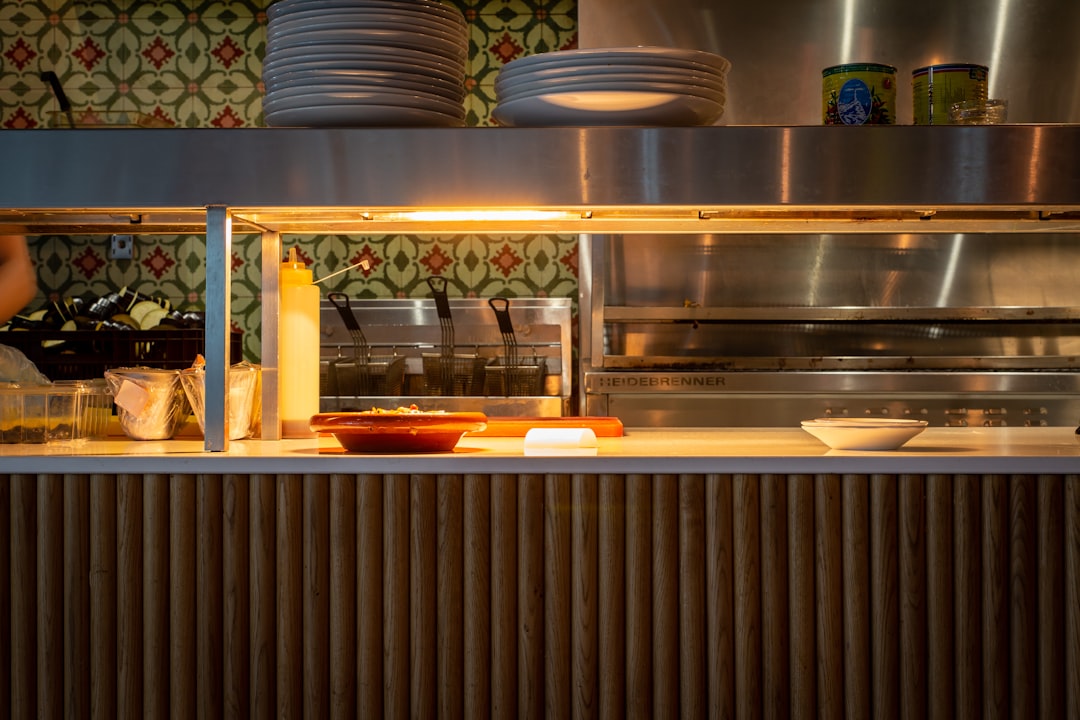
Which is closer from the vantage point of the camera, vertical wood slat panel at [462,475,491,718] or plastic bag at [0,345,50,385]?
vertical wood slat panel at [462,475,491,718]

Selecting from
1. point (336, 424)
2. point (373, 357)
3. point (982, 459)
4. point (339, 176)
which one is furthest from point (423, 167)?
point (373, 357)

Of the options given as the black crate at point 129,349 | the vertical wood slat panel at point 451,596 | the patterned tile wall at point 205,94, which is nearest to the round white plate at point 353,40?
the vertical wood slat panel at point 451,596

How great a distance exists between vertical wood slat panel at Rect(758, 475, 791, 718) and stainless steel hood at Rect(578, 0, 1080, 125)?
2.79 meters

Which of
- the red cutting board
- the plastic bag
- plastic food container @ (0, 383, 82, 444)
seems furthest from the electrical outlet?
the red cutting board

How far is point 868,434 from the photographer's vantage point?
1.61 meters

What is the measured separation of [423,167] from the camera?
1.58 m

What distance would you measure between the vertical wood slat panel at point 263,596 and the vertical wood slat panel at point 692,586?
589 millimetres

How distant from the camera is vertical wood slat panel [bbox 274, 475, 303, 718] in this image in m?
1.53

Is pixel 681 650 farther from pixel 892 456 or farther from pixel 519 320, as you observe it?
pixel 519 320

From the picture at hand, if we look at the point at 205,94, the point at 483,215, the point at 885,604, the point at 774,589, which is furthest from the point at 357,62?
the point at 205,94

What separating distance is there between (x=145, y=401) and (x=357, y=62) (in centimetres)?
71

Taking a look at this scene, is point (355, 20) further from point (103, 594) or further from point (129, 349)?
point (129, 349)

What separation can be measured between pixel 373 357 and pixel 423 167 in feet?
7.72

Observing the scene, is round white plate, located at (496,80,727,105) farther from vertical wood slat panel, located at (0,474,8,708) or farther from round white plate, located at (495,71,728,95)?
vertical wood slat panel, located at (0,474,8,708)
